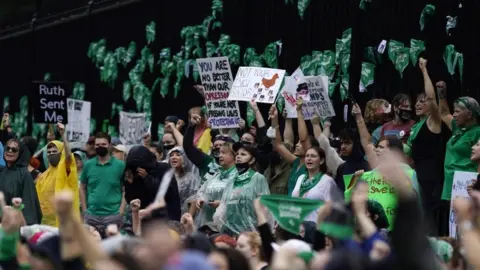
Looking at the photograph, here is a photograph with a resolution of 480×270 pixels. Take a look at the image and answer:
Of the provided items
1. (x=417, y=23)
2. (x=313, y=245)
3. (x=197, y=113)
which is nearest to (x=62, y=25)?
(x=197, y=113)

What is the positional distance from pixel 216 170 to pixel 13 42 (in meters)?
12.5

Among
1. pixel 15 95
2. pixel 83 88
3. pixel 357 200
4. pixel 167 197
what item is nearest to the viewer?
pixel 357 200

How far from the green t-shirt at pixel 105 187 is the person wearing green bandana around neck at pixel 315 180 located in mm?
2933

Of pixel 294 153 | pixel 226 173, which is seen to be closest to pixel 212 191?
pixel 226 173

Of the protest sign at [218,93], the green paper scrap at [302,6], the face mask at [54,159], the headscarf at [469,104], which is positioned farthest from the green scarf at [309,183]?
the green paper scrap at [302,6]

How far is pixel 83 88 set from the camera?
967 inches

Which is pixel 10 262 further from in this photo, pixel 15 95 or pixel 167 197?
pixel 15 95

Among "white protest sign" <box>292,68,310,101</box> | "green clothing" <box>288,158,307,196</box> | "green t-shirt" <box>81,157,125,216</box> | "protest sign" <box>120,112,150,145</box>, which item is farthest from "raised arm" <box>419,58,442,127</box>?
"protest sign" <box>120,112,150,145</box>

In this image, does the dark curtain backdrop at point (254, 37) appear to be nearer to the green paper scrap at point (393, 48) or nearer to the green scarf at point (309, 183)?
the green paper scrap at point (393, 48)

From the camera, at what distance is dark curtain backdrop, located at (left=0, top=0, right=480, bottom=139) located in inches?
614

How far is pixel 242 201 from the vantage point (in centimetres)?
1416

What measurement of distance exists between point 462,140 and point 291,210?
362cm

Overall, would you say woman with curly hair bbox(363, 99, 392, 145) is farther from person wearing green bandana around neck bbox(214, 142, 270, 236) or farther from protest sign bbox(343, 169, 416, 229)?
protest sign bbox(343, 169, 416, 229)

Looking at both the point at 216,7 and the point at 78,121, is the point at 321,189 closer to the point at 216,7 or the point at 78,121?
the point at 216,7
